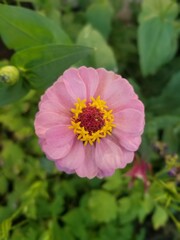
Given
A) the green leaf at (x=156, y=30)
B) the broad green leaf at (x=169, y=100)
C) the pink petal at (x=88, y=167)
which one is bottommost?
the broad green leaf at (x=169, y=100)

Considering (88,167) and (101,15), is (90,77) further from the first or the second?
(101,15)

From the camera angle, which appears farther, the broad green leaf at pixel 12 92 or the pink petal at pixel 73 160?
the broad green leaf at pixel 12 92

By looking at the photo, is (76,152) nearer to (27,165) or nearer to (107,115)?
(107,115)

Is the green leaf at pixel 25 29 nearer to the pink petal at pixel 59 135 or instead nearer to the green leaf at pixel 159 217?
the pink petal at pixel 59 135

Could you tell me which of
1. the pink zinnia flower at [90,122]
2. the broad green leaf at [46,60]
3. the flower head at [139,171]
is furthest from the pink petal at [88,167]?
the flower head at [139,171]

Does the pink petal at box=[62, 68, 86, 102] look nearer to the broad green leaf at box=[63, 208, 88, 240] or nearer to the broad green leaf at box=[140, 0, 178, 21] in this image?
the broad green leaf at box=[63, 208, 88, 240]

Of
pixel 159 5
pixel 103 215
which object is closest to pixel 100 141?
pixel 103 215
